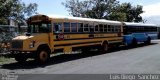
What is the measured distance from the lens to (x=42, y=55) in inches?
655

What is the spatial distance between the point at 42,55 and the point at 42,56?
0.19 feet

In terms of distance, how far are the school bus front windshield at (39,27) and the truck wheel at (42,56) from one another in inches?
50.5

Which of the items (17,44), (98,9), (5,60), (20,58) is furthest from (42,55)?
(98,9)

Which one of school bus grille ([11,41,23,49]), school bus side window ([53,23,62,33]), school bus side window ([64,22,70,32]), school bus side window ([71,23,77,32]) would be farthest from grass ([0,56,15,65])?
school bus side window ([71,23,77,32])

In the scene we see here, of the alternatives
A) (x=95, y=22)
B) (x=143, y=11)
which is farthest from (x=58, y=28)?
(x=143, y=11)

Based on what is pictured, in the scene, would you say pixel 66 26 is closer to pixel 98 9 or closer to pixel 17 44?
pixel 17 44

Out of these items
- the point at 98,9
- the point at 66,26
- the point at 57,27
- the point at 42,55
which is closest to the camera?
the point at 42,55

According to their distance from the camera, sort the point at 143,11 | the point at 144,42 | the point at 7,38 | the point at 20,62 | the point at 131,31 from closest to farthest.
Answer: the point at 20,62 < the point at 7,38 < the point at 131,31 < the point at 144,42 < the point at 143,11

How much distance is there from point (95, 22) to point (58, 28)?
18.3ft

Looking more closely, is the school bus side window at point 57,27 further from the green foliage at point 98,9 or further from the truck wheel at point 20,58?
the green foliage at point 98,9

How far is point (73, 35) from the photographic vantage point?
64.1 feet

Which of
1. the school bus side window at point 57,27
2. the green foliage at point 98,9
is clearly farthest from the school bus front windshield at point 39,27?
the green foliage at point 98,9

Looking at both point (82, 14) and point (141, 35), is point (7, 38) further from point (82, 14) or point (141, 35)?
point (82, 14)

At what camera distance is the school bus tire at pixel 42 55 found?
1639 cm
